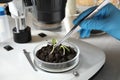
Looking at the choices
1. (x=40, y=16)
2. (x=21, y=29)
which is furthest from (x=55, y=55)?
(x=40, y=16)

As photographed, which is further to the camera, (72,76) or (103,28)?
(103,28)

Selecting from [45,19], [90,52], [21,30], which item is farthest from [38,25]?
[90,52]

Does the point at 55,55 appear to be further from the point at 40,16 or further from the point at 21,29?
the point at 40,16

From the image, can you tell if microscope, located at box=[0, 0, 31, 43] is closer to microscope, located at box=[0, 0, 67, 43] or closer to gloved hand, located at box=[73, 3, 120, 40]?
microscope, located at box=[0, 0, 67, 43]

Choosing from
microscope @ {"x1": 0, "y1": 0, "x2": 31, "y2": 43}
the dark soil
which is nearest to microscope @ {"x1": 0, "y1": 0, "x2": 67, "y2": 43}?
microscope @ {"x1": 0, "y1": 0, "x2": 31, "y2": 43}

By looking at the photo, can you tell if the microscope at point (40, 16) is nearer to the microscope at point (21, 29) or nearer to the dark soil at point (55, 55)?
the microscope at point (21, 29)

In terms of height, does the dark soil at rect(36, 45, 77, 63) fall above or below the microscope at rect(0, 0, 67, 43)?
below

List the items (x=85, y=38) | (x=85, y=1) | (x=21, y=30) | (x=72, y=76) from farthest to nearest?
1. (x=85, y=1)
2. (x=85, y=38)
3. (x=21, y=30)
4. (x=72, y=76)

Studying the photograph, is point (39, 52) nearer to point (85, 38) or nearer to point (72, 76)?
point (72, 76)
